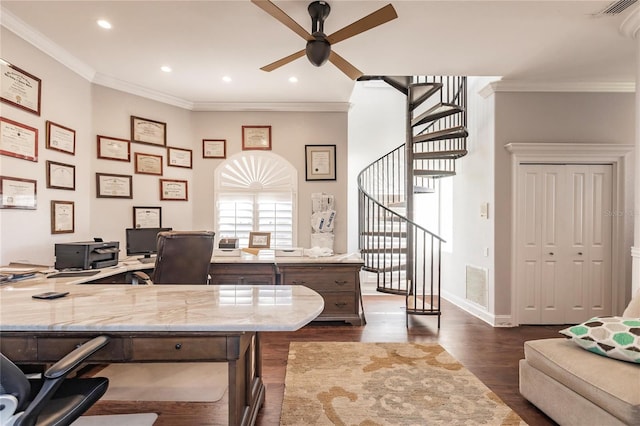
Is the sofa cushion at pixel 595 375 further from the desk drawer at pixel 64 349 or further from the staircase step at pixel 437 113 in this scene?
the staircase step at pixel 437 113

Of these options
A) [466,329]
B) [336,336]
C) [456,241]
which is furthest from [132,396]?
[456,241]

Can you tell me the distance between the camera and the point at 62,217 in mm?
3293

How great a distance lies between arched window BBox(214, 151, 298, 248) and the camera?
4633mm

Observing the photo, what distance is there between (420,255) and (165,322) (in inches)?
193

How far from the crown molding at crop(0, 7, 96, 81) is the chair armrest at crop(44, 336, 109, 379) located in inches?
119

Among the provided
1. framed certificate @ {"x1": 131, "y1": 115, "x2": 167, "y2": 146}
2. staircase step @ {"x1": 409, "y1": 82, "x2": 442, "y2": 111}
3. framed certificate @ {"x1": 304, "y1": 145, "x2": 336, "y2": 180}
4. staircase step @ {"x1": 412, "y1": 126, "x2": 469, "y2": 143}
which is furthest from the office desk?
staircase step @ {"x1": 409, "y1": 82, "x2": 442, "y2": 111}

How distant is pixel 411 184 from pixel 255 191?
2.33 m

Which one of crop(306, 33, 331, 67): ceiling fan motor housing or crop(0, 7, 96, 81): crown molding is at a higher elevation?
crop(0, 7, 96, 81): crown molding

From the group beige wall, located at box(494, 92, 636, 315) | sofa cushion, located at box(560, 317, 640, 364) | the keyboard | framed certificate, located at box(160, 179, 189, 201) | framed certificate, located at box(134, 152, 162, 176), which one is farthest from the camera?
framed certificate, located at box(160, 179, 189, 201)

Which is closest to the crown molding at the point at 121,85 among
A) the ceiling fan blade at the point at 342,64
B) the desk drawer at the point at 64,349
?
the ceiling fan blade at the point at 342,64

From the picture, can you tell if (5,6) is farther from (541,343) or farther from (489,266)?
(489,266)

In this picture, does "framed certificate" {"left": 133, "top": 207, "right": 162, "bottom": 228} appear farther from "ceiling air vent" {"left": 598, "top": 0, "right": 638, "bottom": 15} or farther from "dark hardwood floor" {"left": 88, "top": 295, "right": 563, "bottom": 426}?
"ceiling air vent" {"left": 598, "top": 0, "right": 638, "bottom": 15}

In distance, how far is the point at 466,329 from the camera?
A: 381 cm

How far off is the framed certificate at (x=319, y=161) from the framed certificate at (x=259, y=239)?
1035 mm
